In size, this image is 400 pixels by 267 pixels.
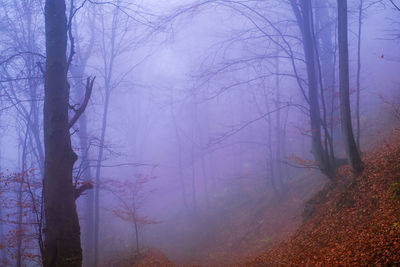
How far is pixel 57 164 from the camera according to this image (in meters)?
3.86

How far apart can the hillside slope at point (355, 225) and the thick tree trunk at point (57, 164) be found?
3.90 meters

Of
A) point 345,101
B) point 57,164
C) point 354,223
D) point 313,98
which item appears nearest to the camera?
point 57,164

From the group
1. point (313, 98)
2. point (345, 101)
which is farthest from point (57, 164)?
point (313, 98)

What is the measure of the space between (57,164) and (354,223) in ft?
17.4

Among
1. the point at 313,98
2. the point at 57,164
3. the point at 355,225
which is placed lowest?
the point at 355,225

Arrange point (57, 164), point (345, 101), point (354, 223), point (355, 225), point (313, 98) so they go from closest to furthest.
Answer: point (57, 164) → point (355, 225) → point (354, 223) → point (345, 101) → point (313, 98)

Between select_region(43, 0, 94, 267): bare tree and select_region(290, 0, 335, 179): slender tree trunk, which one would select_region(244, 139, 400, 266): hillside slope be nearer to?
select_region(290, 0, 335, 179): slender tree trunk

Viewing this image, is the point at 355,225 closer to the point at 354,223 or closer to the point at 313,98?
the point at 354,223

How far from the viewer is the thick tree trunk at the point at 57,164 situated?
377cm

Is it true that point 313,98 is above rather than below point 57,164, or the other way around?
above

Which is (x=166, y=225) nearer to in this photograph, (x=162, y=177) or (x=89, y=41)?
(x=162, y=177)

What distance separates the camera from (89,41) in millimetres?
15031

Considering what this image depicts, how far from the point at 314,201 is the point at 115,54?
13.1m

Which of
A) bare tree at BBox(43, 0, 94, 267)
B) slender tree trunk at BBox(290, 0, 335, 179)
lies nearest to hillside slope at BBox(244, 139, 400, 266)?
slender tree trunk at BBox(290, 0, 335, 179)
